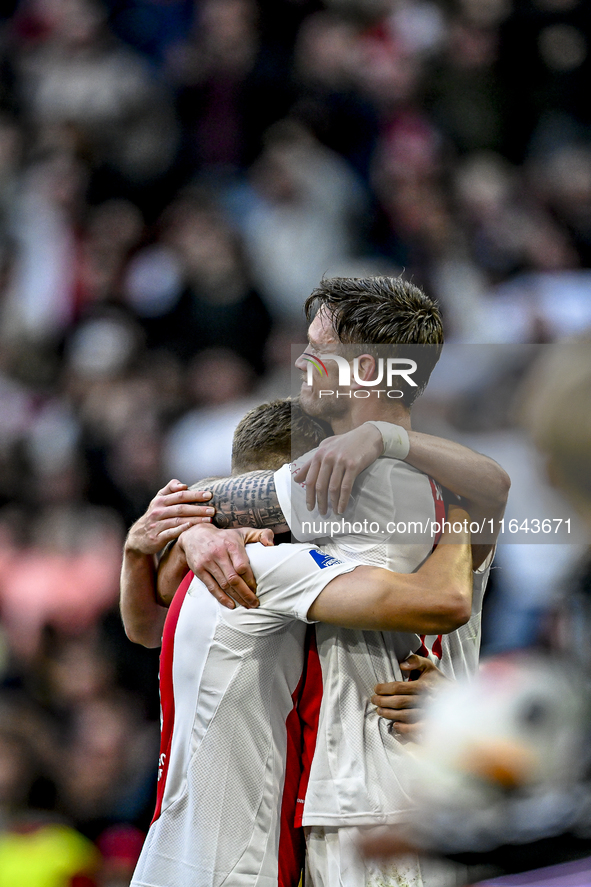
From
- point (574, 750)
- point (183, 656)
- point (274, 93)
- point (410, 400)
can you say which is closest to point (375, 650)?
point (183, 656)

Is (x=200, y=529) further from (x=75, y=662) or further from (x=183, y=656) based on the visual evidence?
(x=75, y=662)

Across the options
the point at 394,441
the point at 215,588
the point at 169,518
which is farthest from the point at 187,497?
the point at 394,441

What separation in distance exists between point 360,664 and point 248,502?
0.40 meters

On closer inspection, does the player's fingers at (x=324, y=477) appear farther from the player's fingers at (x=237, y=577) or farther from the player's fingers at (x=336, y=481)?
the player's fingers at (x=237, y=577)

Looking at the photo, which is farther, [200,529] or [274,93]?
[274,93]

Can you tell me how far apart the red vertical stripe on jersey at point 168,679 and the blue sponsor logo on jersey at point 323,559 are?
1.04 ft

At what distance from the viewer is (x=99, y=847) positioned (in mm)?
3045

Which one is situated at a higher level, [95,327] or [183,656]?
[95,327]

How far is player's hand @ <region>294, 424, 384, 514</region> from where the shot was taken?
1646 millimetres

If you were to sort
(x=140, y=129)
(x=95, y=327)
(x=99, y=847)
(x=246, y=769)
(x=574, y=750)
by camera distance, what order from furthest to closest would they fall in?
(x=140, y=129)
(x=95, y=327)
(x=99, y=847)
(x=246, y=769)
(x=574, y=750)

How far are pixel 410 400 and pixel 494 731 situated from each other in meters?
1.03

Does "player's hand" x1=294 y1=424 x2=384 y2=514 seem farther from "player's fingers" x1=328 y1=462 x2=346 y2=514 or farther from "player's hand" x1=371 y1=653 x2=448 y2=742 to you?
"player's hand" x1=371 y1=653 x2=448 y2=742

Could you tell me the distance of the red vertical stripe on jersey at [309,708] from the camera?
171cm

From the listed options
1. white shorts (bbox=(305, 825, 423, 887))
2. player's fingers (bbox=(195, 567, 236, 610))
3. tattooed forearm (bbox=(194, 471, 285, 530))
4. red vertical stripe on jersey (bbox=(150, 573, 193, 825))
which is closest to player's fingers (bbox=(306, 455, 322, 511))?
tattooed forearm (bbox=(194, 471, 285, 530))
